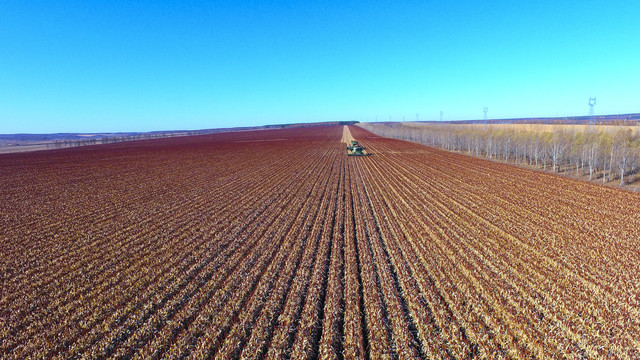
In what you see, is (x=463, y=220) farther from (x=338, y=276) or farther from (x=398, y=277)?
(x=338, y=276)

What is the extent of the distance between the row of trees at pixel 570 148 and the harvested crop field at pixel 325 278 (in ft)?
35.9

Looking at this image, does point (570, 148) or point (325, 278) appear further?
point (570, 148)

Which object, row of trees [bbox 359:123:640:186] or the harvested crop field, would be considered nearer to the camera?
the harvested crop field

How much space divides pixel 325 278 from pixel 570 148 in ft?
119

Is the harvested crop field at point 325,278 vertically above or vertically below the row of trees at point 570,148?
below

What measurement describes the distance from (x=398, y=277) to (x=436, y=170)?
22.5 meters

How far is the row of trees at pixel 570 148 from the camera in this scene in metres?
25.4

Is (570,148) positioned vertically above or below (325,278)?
above

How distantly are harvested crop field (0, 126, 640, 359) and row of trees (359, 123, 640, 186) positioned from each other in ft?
35.9

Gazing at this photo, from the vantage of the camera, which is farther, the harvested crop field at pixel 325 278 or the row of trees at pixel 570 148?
the row of trees at pixel 570 148

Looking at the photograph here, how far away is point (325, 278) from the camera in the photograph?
29.5 ft

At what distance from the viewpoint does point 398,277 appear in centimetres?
895

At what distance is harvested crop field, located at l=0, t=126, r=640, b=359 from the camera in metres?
6.38

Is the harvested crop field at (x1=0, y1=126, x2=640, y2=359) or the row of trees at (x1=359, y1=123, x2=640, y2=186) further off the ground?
the row of trees at (x1=359, y1=123, x2=640, y2=186)
